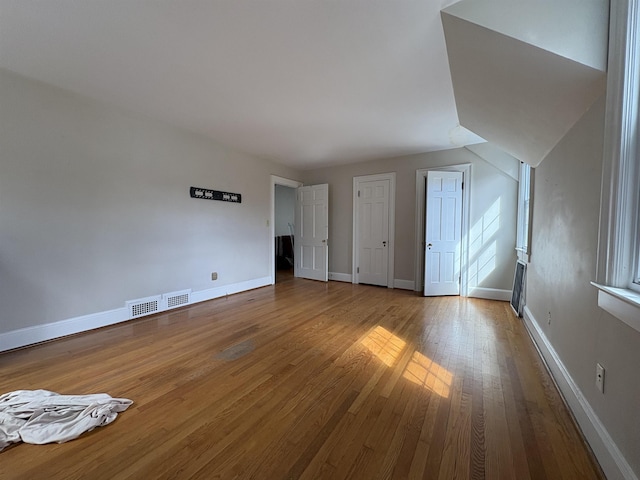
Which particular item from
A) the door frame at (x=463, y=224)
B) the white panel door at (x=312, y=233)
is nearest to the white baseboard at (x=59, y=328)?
the white panel door at (x=312, y=233)

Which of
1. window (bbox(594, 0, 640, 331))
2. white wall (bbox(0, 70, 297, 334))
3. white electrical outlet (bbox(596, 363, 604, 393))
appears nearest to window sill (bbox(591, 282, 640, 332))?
window (bbox(594, 0, 640, 331))

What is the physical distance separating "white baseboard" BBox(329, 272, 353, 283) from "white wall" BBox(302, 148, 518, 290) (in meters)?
0.08

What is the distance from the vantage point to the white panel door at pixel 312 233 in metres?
5.39

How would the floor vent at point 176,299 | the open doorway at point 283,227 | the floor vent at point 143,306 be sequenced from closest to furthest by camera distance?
the floor vent at point 143,306, the floor vent at point 176,299, the open doorway at point 283,227

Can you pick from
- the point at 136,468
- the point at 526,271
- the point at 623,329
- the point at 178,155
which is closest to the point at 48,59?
the point at 178,155

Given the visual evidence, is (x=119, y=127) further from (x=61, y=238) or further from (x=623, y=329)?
(x=623, y=329)

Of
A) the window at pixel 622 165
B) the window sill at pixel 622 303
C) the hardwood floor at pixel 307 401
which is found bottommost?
the hardwood floor at pixel 307 401

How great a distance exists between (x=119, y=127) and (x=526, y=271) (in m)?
5.30

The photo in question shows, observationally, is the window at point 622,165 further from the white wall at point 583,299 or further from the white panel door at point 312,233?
the white panel door at point 312,233

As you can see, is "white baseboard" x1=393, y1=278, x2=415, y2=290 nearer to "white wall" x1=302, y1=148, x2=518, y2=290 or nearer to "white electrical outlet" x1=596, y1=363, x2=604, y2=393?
"white wall" x1=302, y1=148, x2=518, y2=290

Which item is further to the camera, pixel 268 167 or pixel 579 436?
pixel 268 167

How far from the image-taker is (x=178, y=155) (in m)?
3.49

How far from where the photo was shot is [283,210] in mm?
7988

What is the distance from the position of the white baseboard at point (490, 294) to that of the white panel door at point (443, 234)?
236mm
